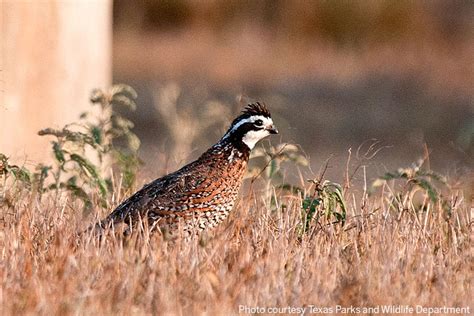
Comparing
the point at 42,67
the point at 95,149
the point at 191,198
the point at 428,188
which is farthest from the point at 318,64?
the point at 191,198

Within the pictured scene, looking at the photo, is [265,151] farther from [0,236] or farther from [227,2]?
[227,2]

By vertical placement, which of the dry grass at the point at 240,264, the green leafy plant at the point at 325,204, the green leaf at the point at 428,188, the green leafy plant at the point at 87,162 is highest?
the green leafy plant at the point at 87,162

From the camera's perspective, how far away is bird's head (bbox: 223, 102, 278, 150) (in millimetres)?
9172

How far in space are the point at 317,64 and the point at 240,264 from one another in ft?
60.1

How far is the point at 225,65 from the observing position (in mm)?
24703

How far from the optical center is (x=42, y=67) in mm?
12781

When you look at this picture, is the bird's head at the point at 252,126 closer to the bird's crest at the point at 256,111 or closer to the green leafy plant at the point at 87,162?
the bird's crest at the point at 256,111

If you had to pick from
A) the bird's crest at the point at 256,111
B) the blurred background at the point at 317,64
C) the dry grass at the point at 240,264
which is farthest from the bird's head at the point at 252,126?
the blurred background at the point at 317,64

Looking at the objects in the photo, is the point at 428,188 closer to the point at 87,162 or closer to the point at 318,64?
the point at 87,162

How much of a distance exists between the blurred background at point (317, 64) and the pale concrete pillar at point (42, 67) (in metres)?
6.17

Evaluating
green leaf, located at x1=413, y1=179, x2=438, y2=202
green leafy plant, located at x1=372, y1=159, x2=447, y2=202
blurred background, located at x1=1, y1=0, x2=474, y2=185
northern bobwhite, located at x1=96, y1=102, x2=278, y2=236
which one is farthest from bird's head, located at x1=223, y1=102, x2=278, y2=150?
blurred background, located at x1=1, y1=0, x2=474, y2=185

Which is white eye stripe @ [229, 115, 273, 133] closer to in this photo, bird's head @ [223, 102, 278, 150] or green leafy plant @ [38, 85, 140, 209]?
bird's head @ [223, 102, 278, 150]

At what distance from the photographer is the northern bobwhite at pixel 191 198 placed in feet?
28.2

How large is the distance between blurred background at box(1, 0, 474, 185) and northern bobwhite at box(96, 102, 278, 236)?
10687 millimetres
